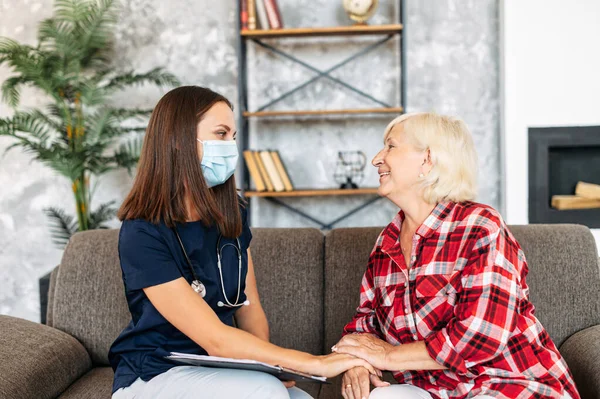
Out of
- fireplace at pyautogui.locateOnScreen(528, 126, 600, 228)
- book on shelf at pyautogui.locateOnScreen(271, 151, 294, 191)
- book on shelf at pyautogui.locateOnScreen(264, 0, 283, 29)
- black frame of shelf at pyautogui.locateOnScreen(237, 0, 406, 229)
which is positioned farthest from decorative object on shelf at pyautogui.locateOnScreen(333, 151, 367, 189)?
fireplace at pyautogui.locateOnScreen(528, 126, 600, 228)

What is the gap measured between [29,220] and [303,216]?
1.67 metres

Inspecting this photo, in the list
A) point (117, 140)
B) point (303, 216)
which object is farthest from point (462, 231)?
point (117, 140)

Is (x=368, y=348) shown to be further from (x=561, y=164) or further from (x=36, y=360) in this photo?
(x=561, y=164)

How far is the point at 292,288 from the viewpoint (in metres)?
2.14

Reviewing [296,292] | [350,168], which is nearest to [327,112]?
[350,168]

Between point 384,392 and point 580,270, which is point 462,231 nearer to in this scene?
point 384,392

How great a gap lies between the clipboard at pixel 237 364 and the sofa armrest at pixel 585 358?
73 cm

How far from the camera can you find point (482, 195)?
397 cm

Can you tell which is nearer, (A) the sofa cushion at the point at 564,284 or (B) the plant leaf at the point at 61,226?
(A) the sofa cushion at the point at 564,284

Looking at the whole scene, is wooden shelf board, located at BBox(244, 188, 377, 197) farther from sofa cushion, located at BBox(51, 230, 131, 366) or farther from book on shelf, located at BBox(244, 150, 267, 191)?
sofa cushion, located at BBox(51, 230, 131, 366)

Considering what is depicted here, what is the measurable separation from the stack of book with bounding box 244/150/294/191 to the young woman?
191 centimetres

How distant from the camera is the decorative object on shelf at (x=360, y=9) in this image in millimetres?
3635

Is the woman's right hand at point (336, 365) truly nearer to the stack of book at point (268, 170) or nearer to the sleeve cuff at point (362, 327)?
the sleeve cuff at point (362, 327)

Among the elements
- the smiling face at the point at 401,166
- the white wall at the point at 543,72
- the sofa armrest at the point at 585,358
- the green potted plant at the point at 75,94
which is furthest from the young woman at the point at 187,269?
the white wall at the point at 543,72
